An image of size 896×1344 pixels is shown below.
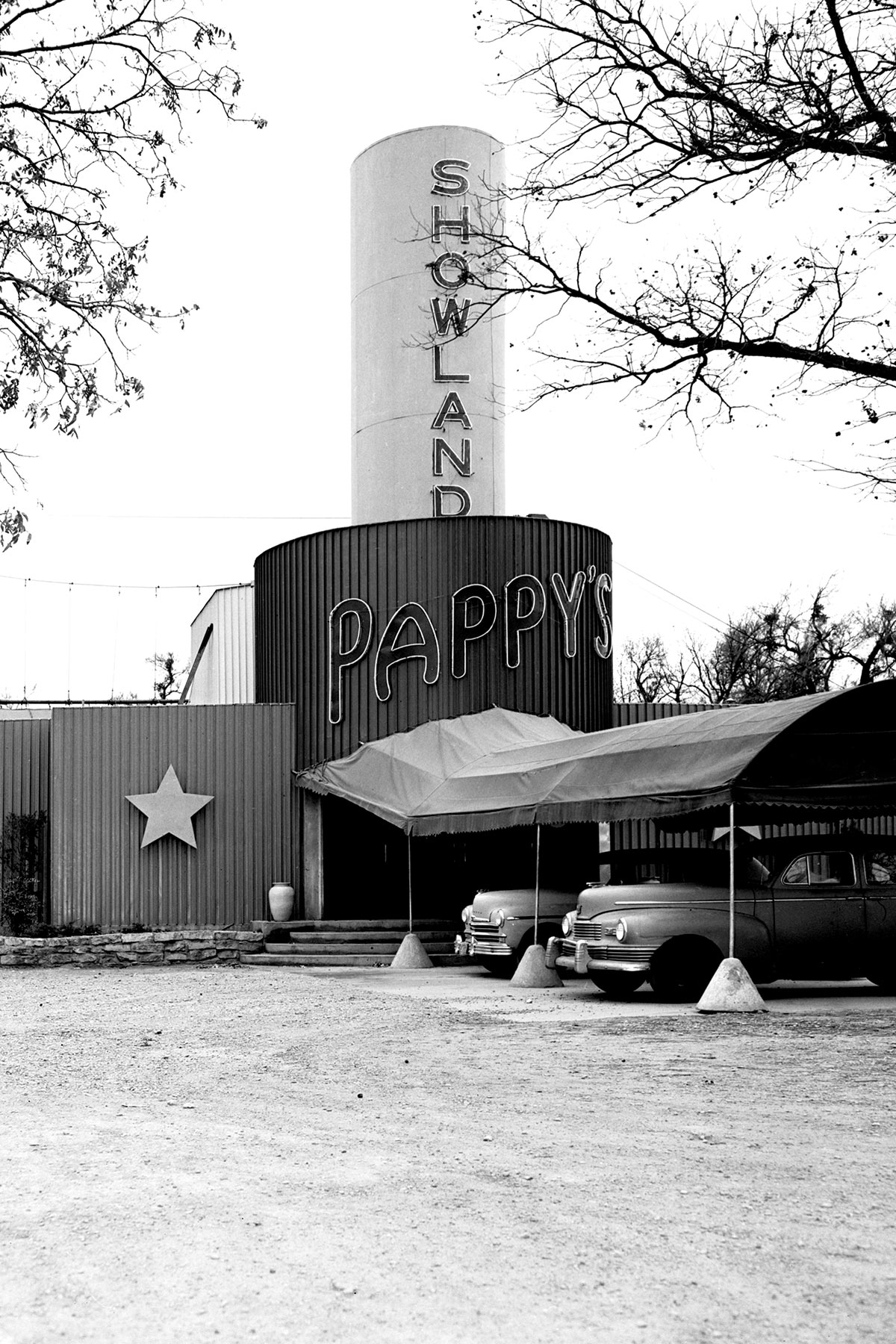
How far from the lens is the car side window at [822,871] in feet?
51.3

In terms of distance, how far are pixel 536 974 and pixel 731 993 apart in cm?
389

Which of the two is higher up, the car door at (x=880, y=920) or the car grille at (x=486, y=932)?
the car door at (x=880, y=920)

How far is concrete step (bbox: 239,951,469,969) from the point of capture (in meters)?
21.7

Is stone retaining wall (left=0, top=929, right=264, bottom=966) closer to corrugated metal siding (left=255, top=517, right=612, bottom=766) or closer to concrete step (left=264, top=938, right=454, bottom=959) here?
concrete step (left=264, top=938, right=454, bottom=959)

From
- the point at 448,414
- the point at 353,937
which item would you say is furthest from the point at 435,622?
the point at 448,414

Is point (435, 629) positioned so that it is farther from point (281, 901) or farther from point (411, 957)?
point (411, 957)

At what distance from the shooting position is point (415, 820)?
20.5 meters

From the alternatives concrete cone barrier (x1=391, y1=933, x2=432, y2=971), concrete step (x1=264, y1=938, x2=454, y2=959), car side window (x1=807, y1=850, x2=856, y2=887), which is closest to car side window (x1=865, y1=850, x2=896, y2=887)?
car side window (x1=807, y1=850, x2=856, y2=887)

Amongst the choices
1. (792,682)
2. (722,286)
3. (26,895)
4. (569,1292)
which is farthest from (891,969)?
(792,682)

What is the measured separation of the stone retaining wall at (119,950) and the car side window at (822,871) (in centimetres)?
885

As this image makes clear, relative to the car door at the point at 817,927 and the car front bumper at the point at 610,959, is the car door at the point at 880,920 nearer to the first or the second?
the car door at the point at 817,927

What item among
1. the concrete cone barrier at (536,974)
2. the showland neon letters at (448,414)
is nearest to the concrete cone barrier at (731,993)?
the concrete cone barrier at (536,974)

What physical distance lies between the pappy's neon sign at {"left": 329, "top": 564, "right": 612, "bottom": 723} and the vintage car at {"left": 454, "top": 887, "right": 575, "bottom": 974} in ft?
21.2

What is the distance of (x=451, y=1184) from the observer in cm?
665
